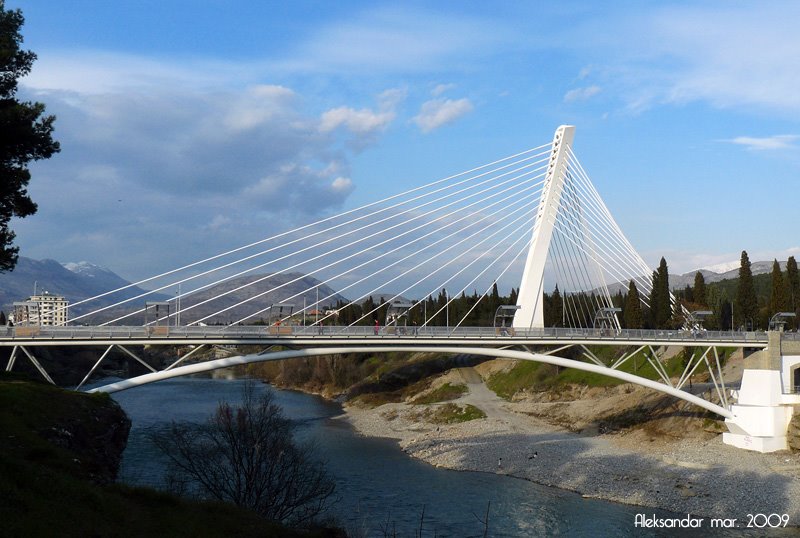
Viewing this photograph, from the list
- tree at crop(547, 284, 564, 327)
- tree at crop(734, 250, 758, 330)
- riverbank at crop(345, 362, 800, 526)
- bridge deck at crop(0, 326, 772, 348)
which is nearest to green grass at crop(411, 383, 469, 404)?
riverbank at crop(345, 362, 800, 526)

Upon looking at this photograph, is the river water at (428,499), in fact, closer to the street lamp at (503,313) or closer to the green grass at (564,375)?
the street lamp at (503,313)

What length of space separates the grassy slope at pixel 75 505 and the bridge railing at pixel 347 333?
11.9 meters

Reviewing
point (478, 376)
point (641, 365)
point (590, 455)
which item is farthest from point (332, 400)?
point (590, 455)

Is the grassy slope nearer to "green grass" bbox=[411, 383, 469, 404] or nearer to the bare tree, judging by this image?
the bare tree

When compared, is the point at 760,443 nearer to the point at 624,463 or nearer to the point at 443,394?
the point at 624,463

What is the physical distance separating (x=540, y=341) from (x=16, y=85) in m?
27.5

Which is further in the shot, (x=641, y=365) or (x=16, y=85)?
(x=641, y=365)

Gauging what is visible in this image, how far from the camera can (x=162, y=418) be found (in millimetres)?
56375

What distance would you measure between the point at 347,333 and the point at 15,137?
18.1m

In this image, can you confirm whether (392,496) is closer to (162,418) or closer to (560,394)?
(162,418)

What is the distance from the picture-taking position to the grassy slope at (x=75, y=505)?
14.1 m

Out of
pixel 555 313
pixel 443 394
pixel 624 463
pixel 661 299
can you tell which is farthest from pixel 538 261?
pixel 555 313

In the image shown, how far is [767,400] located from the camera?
42.9m

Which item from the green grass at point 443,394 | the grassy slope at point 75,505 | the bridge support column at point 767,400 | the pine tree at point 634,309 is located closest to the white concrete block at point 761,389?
the bridge support column at point 767,400
